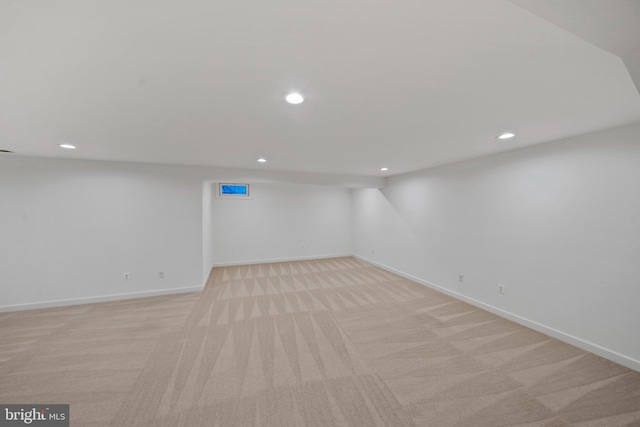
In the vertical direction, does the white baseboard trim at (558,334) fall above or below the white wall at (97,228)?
below

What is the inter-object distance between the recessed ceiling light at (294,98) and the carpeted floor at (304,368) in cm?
232

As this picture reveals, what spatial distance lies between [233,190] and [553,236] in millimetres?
6267

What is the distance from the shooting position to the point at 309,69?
1179mm

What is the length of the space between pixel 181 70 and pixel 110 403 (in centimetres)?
256

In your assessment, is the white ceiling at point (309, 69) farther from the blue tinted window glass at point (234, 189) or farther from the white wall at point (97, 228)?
the blue tinted window glass at point (234, 189)

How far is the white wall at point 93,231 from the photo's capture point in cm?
325

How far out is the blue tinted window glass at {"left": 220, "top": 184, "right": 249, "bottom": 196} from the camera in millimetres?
5863

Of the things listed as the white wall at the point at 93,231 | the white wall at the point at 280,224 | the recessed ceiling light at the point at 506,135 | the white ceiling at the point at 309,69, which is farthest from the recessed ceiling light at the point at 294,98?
the white wall at the point at 280,224

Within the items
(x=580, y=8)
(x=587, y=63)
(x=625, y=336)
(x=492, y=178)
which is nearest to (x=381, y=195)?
(x=492, y=178)

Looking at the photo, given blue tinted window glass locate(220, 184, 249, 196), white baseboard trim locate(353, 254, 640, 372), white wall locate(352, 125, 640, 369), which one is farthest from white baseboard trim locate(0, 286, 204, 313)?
white wall locate(352, 125, 640, 369)

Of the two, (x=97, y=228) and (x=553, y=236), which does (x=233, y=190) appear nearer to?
(x=97, y=228)

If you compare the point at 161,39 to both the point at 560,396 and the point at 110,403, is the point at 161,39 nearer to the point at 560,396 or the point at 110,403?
the point at 110,403

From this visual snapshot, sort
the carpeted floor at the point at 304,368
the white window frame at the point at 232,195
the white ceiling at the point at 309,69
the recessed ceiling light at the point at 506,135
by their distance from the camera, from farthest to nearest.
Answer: the white window frame at the point at 232,195, the recessed ceiling light at the point at 506,135, the carpeted floor at the point at 304,368, the white ceiling at the point at 309,69

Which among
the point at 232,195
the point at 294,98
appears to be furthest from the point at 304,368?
the point at 232,195
